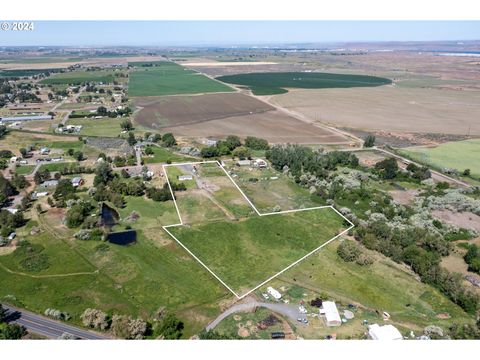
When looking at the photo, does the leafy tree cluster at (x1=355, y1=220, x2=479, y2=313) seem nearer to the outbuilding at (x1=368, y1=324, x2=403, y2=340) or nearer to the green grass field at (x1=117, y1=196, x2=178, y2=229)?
the outbuilding at (x1=368, y1=324, x2=403, y2=340)

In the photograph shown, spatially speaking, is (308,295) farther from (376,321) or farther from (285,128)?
(285,128)

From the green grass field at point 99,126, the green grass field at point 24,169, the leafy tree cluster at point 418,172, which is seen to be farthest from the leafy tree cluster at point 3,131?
the leafy tree cluster at point 418,172

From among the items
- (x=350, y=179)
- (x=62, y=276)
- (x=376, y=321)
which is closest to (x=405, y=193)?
(x=350, y=179)

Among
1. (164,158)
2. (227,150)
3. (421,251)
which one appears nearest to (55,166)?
(164,158)

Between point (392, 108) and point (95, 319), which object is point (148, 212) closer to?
point (95, 319)

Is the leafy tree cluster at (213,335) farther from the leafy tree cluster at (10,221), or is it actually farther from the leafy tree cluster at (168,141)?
the leafy tree cluster at (168,141)
